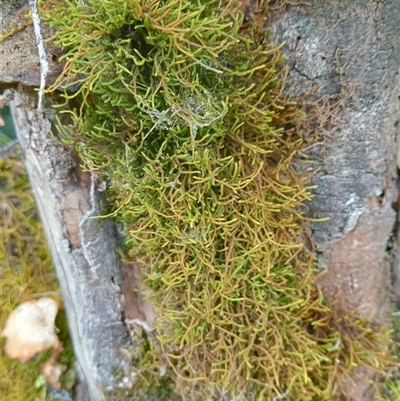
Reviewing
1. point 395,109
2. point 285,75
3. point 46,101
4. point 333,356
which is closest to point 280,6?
point 285,75

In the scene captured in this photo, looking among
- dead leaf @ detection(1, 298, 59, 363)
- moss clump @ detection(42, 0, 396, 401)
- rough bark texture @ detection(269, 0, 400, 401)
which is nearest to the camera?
moss clump @ detection(42, 0, 396, 401)

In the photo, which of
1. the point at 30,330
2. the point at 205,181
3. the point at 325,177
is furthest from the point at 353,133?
the point at 30,330

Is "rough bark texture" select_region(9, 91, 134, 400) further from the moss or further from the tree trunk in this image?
the moss

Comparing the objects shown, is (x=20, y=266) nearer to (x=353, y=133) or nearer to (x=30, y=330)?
(x=30, y=330)

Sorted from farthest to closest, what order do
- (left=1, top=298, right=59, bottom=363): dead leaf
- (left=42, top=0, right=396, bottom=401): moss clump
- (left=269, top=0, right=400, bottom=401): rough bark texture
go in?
1. (left=1, top=298, right=59, bottom=363): dead leaf
2. (left=269, top=0, right=400, bottom=401): rough bark texture
3. (left=42, top=0, right=396, bottom=401): moss clump

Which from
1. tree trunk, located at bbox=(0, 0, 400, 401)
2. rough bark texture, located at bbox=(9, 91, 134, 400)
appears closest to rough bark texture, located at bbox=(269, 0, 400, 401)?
tree trunk, located at bbox=(0, 0, 400, 401)

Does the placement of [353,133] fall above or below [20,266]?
above
